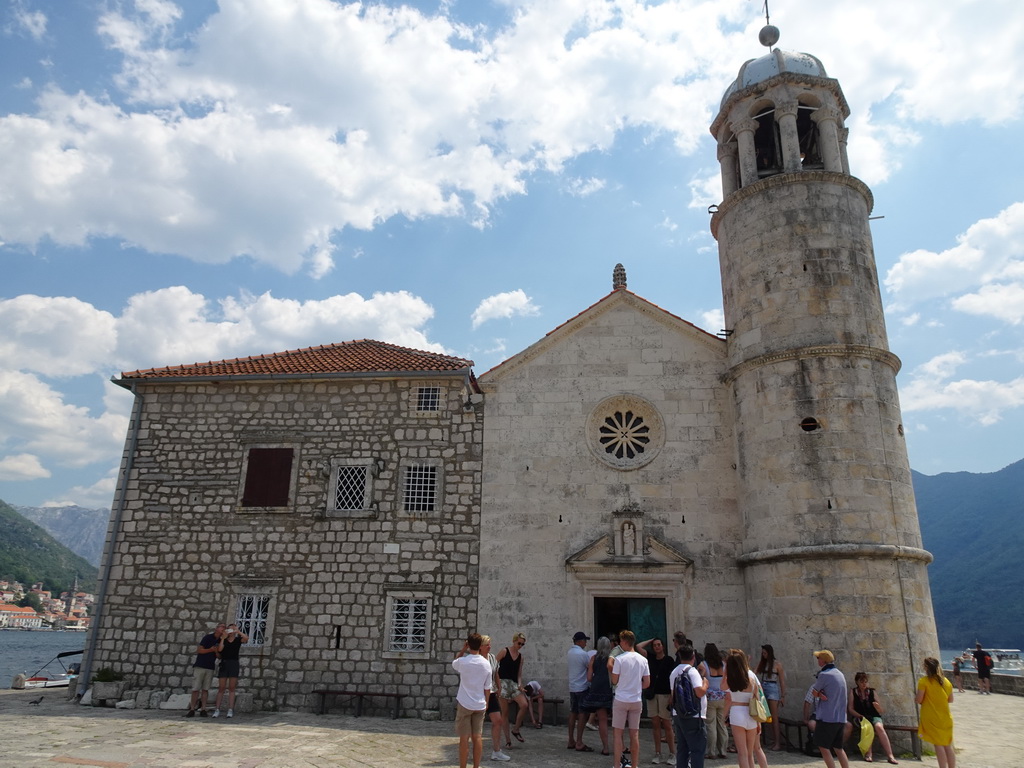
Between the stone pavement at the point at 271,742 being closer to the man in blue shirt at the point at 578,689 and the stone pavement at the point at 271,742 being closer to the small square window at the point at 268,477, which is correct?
the man in blue shirt at the point at 578,689

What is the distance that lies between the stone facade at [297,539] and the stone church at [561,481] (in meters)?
0.05

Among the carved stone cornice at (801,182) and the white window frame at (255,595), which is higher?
the carved stone cornice at (801,182)

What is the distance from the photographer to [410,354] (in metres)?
17.0

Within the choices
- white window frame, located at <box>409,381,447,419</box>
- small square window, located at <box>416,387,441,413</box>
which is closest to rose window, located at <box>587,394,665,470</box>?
white window frame, located at <box>409,381,447,419</box>

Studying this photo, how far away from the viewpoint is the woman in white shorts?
23.5 ft

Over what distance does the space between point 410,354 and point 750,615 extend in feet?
31.7

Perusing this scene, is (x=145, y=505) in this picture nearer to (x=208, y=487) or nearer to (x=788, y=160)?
(x=208, y=487)

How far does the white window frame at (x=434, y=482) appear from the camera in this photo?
1473 cm

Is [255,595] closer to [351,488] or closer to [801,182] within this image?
[351,488]

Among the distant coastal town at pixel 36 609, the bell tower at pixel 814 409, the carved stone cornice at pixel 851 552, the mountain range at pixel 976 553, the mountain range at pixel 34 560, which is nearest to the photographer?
the bell tower at pixel 814 409

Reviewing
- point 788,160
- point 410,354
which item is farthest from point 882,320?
point 410,354

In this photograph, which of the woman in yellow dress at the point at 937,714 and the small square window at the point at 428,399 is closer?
the woman in yellow dress at the point at 937,714

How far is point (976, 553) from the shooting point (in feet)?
447

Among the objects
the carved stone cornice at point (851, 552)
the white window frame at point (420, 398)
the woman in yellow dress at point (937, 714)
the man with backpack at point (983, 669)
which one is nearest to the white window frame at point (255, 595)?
the white window frame at point (420, 398)
